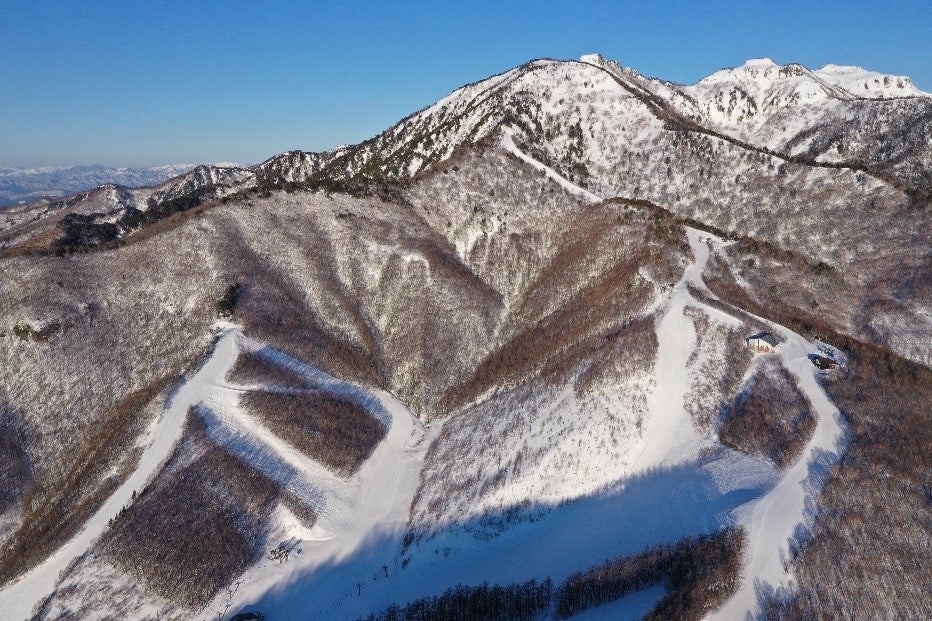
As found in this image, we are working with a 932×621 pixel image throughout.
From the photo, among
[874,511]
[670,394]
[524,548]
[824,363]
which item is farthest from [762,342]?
[524,548]

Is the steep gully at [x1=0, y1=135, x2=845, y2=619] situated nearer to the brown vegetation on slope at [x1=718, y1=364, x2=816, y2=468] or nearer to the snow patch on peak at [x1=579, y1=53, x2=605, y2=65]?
the brown vegetation on slope at [x1=718, y1=364, x2=816, y2=468]

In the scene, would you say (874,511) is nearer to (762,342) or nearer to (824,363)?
(824,363)

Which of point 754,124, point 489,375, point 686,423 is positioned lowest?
point 489,375

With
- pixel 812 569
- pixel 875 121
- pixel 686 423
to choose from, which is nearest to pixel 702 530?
pixel 812 569

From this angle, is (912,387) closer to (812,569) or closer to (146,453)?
(812,569)

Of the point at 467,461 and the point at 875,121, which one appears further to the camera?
the point at 875,121

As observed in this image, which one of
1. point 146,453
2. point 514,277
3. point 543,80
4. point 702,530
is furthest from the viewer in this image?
point 543,80

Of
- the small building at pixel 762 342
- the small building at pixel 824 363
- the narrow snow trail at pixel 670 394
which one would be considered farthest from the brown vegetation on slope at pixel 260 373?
the small building at pixel 824 363
